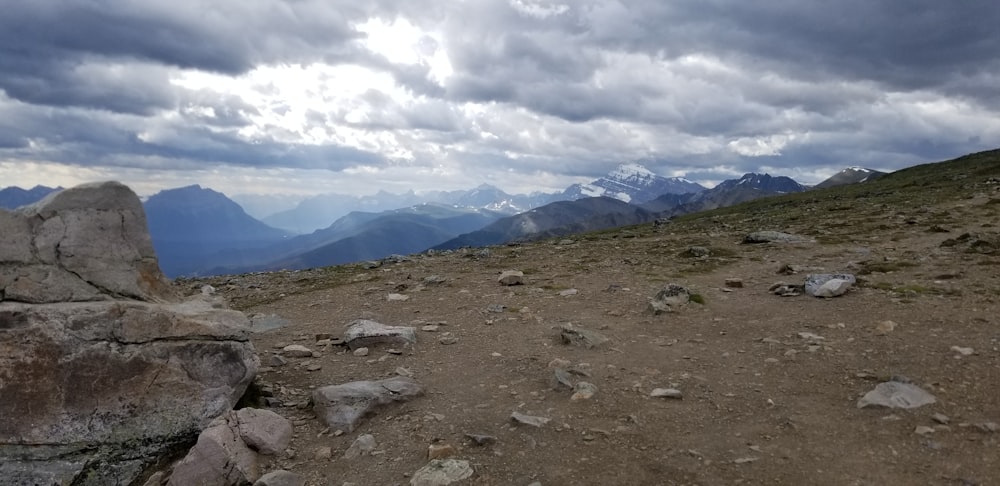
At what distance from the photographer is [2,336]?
36.2 ft

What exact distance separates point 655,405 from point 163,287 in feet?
39.9

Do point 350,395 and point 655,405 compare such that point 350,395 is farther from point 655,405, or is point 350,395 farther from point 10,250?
point 10,250

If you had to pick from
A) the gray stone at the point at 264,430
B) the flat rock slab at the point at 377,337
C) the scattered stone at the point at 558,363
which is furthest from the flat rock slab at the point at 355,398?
the flat rock slab at the point at 377,337

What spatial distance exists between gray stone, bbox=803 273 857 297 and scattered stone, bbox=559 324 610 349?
25.7ft

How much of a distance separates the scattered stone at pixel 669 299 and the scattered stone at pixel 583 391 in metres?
6.62

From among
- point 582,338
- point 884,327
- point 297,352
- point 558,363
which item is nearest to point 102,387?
point 297,352

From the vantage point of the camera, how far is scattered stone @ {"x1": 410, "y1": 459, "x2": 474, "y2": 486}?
941 cm

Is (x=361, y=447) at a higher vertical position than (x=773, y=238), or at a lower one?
lower

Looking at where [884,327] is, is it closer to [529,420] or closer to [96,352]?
[529,420]

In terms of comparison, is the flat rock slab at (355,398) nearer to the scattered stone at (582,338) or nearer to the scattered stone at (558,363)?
the scattered stone at (558,363)

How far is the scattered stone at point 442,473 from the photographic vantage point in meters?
9.41

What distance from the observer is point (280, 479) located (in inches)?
391

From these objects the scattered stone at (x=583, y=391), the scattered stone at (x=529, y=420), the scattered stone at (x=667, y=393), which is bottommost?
the scattered stone at (x=529, y=420)

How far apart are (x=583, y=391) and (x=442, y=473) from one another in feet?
13.0
